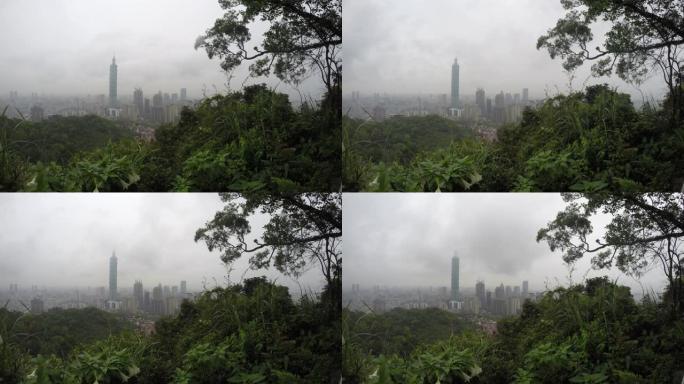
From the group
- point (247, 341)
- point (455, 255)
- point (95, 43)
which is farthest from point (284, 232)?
point (95, 43)

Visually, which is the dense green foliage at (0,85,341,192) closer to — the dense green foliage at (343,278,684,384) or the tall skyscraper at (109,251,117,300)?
the tall skyscraper at (109,251,117,300)

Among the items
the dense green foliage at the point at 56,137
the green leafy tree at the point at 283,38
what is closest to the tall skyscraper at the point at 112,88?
the dense green foliage at the point at 56,137

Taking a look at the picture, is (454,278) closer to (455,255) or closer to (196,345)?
(455,255)

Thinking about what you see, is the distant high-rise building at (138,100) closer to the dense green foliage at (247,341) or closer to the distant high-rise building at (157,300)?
the distant high-rise building at (157,300)

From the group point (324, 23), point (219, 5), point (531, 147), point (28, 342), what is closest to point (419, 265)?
point (531, 147)

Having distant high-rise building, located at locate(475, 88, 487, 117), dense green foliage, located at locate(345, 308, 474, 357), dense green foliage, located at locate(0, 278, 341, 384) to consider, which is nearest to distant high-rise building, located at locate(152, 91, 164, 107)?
dense green foliage, located at locate(0, 278, 341, 384)
